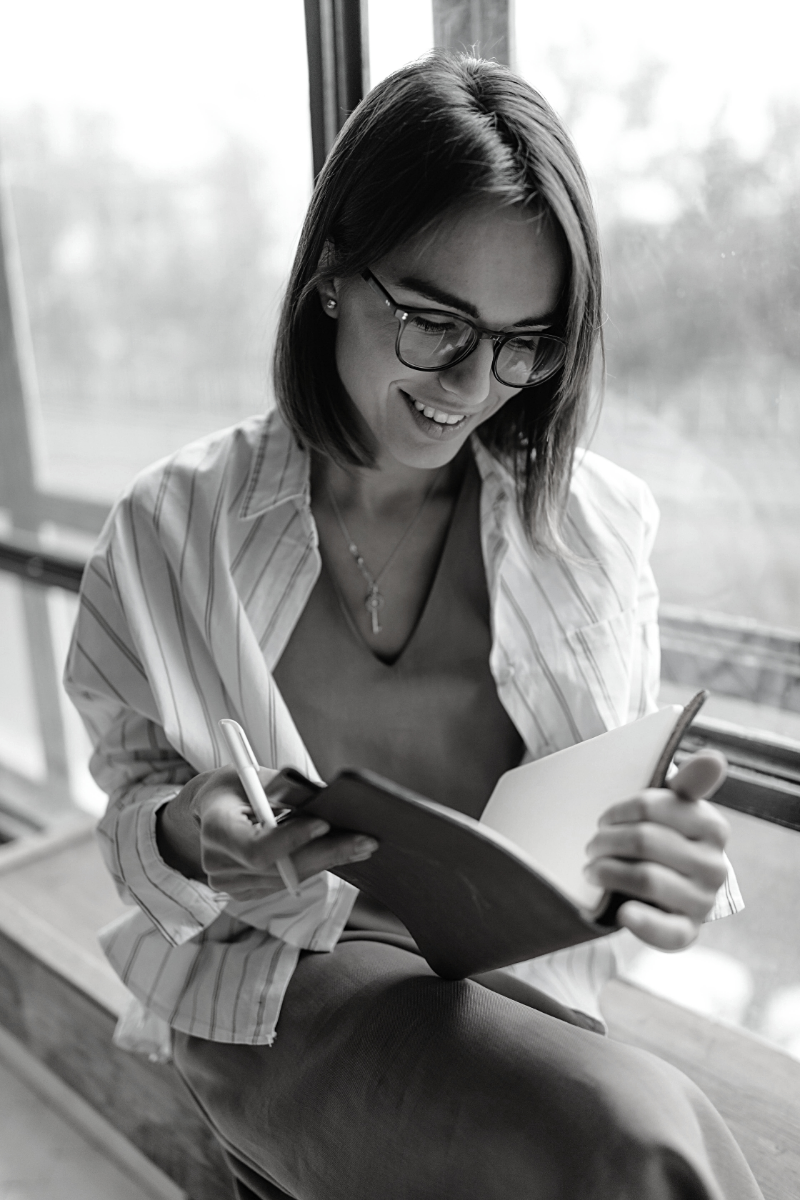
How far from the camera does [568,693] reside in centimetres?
114

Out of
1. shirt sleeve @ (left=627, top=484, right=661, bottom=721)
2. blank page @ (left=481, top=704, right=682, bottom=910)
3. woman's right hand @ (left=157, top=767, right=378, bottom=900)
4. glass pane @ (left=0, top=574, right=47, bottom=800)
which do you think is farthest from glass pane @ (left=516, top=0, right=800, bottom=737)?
glass pane @ (left=0, top=574, right=47, bottom=800)

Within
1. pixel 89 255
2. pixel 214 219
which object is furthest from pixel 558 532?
pixel 89 255

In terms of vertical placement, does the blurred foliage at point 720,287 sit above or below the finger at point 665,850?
above

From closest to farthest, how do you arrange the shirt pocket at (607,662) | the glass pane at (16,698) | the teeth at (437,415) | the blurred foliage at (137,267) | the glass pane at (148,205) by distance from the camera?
the teeth at (437,415) → the shirt pocket at (607,662) → the glass pane at (148,205) → the blurred foliage at (137,267) → the glass pane at (16,698)

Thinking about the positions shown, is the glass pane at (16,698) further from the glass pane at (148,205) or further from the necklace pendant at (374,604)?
the necklace pendant at (374,604)

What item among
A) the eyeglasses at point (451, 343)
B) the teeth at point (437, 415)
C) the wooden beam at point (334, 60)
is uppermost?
the wooden beam at point (334, 60)

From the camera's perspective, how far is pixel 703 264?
125 centimetres

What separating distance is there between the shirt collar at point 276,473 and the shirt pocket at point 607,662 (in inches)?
14.3

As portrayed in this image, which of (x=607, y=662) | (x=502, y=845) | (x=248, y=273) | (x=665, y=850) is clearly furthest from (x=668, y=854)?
(x=248, y=273)

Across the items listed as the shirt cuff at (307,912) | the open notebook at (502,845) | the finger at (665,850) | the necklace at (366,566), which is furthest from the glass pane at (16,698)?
the finger at (665,850)

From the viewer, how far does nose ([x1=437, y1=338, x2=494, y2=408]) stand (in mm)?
964

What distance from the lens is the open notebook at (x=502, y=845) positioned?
713 millimetres

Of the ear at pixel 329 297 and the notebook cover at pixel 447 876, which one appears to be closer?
the notebook cover at pixel 447 876

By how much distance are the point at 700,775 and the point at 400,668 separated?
0.48 meters
